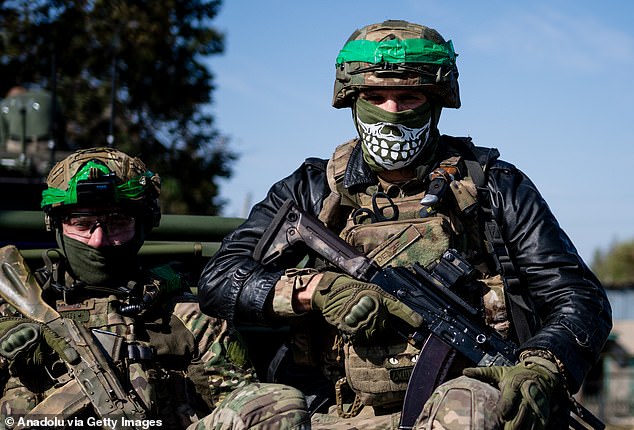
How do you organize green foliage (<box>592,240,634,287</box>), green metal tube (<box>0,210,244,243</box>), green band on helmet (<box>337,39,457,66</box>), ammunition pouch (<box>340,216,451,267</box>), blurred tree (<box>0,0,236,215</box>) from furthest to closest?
green foliage (<box>592,240,634,287</box>) → blurred tree (<box>0,0,236,215</box>) → green metal tube (<box>0,210,244,243</box>) → green band on helmet (<box>337,39,457,66</box>) → ammunition pouch (<box>340,216,451,267</box>)

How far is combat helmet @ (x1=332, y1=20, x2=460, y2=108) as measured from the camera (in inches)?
191

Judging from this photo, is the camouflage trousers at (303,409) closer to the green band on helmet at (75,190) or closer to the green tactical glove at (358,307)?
the green tactical glove at (358,307)

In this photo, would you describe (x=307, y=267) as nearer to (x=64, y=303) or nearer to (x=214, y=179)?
(x=64, y=303)

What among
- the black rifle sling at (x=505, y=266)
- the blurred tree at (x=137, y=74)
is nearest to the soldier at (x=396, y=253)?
the black rifle sling at (x=505, y=266)

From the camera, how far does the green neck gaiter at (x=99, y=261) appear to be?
16.5 feet

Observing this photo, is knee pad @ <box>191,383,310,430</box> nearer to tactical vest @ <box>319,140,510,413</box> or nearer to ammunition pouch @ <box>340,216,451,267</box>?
tactical vest @ <box>319,140,510,413</box>

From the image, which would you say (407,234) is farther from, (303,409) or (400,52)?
(303,409)

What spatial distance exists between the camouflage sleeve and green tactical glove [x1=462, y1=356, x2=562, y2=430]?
4.00ft

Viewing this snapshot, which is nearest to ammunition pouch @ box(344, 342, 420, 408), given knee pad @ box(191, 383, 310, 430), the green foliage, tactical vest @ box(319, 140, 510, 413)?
tactical vest @ box(319, 140, 510, 413)

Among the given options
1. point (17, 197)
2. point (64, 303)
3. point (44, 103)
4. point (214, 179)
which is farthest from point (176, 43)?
point (64, 303)

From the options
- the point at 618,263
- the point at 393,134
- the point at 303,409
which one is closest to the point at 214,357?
the point at 303,409

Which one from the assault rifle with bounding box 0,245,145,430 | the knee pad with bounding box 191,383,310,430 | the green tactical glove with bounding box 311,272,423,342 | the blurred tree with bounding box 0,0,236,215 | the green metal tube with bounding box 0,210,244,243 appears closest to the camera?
the knee pad with bounding box 191,383,310,430

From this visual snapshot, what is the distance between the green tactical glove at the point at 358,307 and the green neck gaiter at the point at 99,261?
0.99 m

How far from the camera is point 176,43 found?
19.0 m
